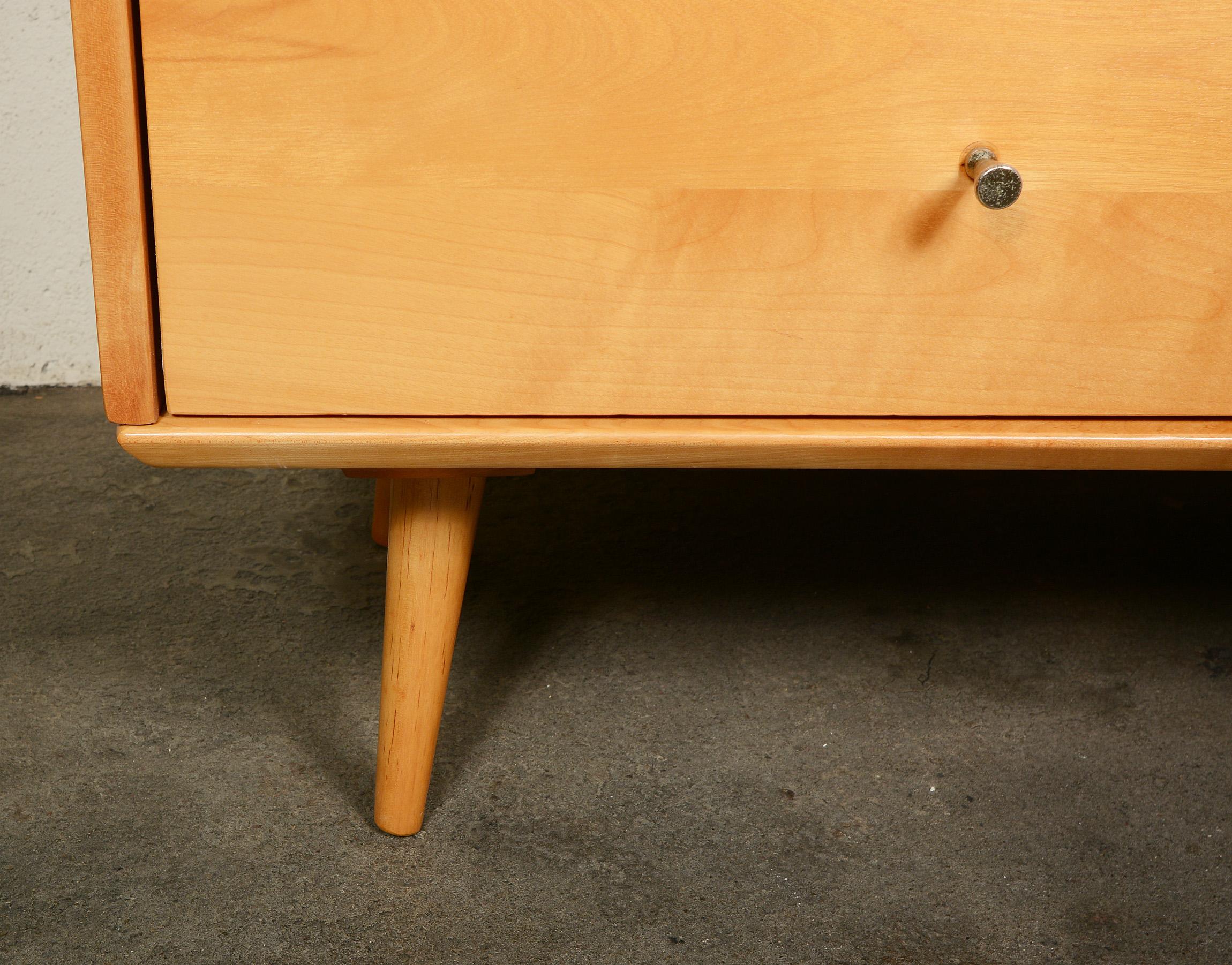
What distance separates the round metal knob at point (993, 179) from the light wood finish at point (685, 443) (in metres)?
0.09

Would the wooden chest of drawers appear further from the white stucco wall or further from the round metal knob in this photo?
the white stucco wall

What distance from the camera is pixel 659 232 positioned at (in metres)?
0.41

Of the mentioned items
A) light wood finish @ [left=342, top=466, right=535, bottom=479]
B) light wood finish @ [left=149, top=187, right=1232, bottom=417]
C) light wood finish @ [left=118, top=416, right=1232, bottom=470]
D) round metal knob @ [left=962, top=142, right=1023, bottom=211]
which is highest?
round metal knob @ [left=962, top=142, right=1023, bottom=211]

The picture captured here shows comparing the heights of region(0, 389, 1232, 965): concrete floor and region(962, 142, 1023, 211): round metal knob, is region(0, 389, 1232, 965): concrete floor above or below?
below

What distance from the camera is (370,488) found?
958 mm

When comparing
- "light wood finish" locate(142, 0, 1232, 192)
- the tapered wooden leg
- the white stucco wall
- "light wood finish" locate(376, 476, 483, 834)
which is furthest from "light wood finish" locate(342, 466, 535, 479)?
the white stucco wall

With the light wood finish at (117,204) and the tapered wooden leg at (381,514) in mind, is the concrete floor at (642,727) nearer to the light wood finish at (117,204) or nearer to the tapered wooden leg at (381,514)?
the tapered wooden leg at (381,514)

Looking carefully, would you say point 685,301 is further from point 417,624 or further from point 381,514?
point 381,514

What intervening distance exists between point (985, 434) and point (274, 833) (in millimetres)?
385

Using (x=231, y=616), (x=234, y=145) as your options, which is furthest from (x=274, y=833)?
(x=234, y=145)

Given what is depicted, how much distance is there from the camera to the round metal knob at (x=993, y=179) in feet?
1.28

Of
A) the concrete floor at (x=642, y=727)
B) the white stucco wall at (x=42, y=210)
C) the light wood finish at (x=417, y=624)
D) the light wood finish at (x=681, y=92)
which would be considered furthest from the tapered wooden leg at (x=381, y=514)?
the white stucco wall at (x=42, y=210)

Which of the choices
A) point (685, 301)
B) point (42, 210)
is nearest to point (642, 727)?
point (685, 301)

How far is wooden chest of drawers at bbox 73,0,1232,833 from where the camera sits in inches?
15.2
